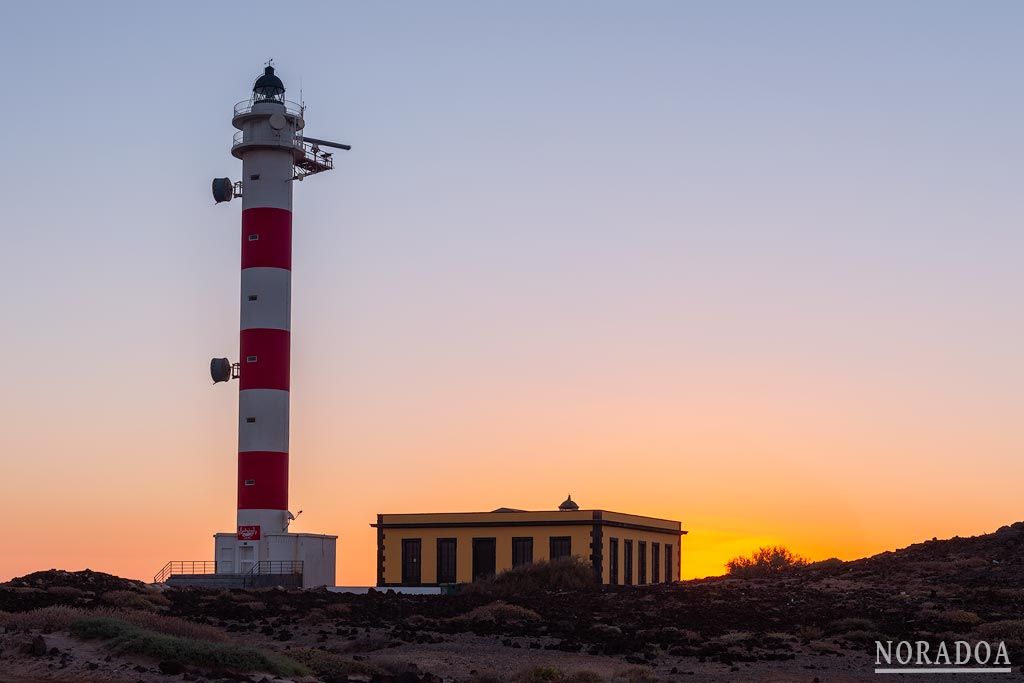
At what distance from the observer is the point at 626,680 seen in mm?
30594

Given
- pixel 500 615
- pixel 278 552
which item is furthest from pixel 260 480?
pixel 500 615

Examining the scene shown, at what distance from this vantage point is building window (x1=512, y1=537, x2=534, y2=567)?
63062mm

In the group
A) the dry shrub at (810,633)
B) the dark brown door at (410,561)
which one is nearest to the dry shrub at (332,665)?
the dry shrub at (810,633)

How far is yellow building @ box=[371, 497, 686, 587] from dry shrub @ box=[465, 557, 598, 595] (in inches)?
74.5

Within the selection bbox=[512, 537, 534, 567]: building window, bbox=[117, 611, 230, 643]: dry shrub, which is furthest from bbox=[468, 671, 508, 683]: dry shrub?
bbox=[512, 537, 534, 567]: building window

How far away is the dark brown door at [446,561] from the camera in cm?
6406

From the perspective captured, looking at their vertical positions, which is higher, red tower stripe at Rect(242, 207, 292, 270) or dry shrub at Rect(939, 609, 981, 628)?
red tower stripe at Rect(242, 207, 292, 270)

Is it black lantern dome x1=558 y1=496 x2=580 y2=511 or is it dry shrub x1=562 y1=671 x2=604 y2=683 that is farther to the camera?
black lantern dome x1=558 y1=496 x2=580 y2=511

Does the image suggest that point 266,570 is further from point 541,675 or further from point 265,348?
point 541,675

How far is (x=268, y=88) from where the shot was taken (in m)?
62.1

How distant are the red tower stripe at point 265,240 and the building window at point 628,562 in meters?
20.6

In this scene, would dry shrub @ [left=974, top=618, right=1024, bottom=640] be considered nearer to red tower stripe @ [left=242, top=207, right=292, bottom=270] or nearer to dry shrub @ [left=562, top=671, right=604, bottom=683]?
dry shrub @ [left=562, top=671, right=604, bottom=683]

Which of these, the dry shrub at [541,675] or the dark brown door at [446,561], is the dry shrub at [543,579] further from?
the dry shrub at [541,675]

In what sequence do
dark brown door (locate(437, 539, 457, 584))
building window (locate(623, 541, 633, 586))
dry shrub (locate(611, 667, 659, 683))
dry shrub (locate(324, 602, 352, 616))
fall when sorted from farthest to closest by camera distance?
building window (locate(623, 541, 633, 586))
dark brown door (locate(437, 539, 457, 584))
dry shrub (locate(324, 602, 352, 616))
dry shrub (locate(611, 667, 659, 683))
